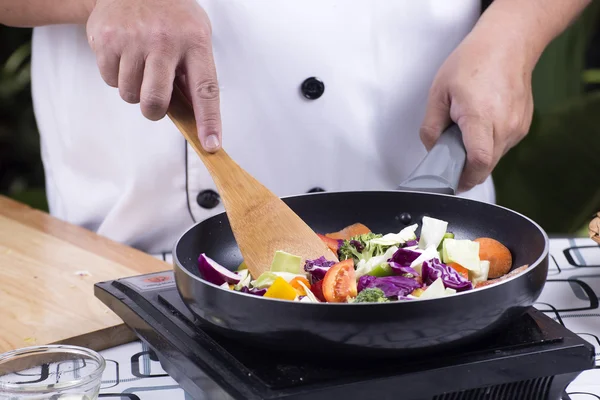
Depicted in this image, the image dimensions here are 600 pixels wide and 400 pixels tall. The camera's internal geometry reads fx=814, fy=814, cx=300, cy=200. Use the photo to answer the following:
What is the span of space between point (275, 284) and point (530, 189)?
5.61ft

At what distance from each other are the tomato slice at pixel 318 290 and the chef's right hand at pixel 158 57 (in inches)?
9.1

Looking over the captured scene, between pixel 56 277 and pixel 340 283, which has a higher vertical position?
pixel 340 283

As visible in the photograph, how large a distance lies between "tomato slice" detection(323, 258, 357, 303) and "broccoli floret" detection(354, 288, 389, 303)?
0.03 meters

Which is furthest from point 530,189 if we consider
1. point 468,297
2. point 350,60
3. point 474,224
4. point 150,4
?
point 468,297

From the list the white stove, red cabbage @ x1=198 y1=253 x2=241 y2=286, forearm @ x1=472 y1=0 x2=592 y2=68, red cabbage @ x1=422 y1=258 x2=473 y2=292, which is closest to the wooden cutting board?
the white stove

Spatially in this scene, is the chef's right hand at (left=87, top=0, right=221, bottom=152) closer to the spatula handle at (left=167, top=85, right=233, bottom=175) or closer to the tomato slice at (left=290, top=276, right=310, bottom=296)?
the spatula handle at (left=167, top=85, right=233, bottom=175)

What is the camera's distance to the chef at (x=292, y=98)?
1350 mm

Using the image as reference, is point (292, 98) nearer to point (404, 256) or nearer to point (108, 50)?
point (108, 50)

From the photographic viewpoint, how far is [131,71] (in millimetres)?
995

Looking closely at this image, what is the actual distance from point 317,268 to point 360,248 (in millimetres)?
89

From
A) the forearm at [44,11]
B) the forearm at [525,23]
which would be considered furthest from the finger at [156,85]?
the forearm at [525,23]

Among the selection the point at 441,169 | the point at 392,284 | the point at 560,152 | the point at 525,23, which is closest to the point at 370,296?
the point at 392,284

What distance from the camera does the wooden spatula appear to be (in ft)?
3.16

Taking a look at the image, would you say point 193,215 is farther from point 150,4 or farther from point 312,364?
point 312,364
